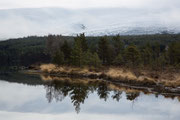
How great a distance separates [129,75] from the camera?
4206cm

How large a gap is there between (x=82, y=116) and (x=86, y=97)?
30.9 ft

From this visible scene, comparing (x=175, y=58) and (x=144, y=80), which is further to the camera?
(x=175, y=58)

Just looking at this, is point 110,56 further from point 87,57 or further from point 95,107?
point 95,107

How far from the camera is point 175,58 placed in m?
59.3

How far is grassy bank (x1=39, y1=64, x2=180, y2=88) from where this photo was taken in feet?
116

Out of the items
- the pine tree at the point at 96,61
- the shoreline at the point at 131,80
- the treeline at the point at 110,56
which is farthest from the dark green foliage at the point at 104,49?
the shoreline at the point at 131,80

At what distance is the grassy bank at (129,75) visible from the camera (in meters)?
35.4

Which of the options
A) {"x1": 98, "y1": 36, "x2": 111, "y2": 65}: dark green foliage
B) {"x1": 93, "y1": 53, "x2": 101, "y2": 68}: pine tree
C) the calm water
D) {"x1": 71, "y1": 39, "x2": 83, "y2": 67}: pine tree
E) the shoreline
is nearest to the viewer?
the calm water

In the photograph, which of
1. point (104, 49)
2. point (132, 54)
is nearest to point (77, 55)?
point (104, 49)

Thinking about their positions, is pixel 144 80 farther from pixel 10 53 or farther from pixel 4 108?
pixel 10 53

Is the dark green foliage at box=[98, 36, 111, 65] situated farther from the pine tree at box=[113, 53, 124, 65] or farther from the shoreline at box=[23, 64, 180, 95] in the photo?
the shoreline at box=[23, 64, 180, 95]

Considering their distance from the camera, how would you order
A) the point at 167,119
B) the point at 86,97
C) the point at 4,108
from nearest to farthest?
1. the point at 167,119
2. the point at 4,108
3. the point at 86,97

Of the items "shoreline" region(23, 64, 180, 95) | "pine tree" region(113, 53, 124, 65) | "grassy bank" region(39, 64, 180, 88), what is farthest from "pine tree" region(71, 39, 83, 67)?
"pine tree" region(113, 53, 124, 65)

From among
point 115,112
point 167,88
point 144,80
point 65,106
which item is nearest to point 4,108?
point 65,106
